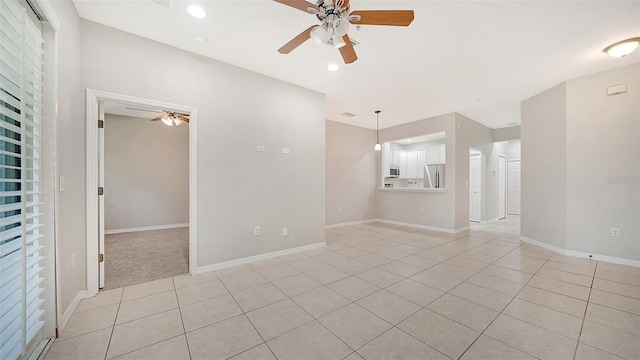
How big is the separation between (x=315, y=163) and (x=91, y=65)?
2999 mm

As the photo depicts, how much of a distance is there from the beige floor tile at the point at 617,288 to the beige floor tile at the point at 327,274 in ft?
9.31

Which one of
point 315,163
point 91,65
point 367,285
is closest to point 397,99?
point 315,163

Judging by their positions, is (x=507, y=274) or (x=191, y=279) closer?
(x=191, y=279)

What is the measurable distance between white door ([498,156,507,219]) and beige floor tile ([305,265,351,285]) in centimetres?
685

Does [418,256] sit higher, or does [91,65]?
[91,65]

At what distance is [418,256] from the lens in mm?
3566

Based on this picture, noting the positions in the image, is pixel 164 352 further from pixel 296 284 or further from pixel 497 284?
pixel 497 284

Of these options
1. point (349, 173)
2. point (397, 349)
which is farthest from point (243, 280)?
point (349, 173)

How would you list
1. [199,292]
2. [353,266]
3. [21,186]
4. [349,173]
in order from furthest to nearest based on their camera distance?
1. [349,173]
2. [353,266]
3. [199,292]
4. [21,186]

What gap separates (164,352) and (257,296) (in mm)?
886

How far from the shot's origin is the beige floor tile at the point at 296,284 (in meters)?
2.43

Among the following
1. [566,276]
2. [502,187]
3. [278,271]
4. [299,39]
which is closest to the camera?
[299,39]

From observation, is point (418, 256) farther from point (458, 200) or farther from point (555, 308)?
point (458, 200)

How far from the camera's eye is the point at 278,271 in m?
2.97
